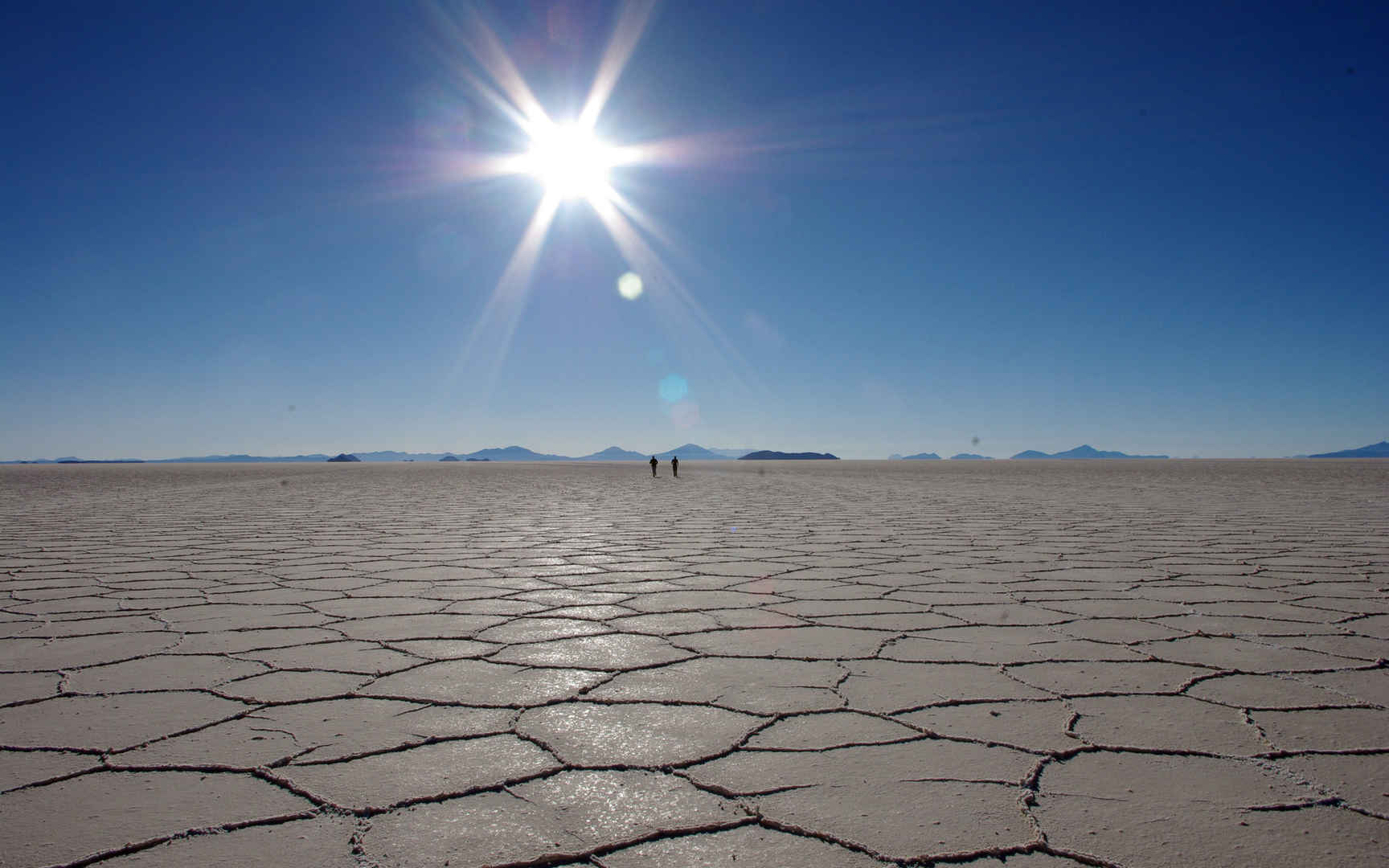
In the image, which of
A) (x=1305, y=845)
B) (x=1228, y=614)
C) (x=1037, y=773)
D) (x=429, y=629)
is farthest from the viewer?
(x=1228, y=614)

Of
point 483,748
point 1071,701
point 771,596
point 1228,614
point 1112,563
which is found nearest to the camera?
point 483,748

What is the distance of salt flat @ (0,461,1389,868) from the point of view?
114 centimetres

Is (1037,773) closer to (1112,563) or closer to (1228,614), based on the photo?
(1228,614)

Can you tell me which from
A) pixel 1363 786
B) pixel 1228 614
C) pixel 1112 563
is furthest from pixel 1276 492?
pixel 1363 786

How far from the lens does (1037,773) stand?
4.39 feet

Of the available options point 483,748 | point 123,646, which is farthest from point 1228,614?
point 123,646

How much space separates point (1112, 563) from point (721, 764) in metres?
3.04

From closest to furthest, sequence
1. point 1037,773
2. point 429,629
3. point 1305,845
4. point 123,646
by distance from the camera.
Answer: point 1305,845
point 1037,773
point 123,646
point 429,629

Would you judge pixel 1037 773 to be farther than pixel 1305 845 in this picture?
Yes

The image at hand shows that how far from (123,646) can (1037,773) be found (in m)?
2.35

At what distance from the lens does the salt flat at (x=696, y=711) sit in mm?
1138

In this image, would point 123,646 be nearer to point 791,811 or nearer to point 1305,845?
point 791,811

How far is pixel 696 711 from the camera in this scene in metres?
1.66

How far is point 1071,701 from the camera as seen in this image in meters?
1.72
